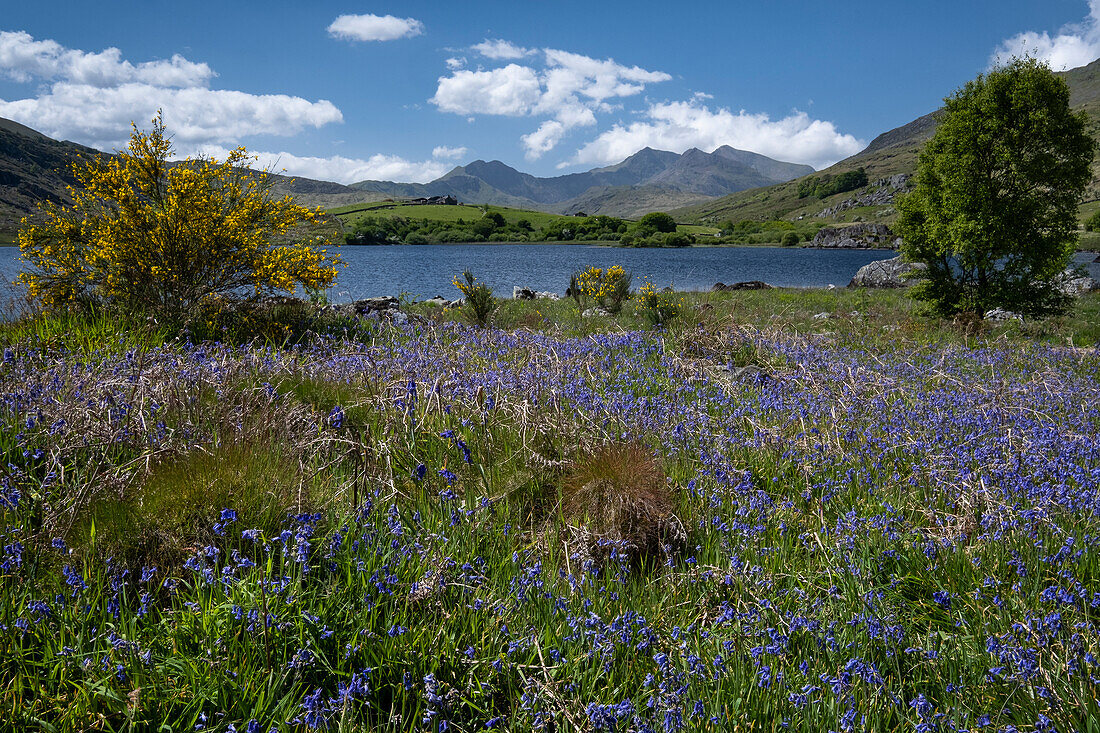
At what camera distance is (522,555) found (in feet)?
11.0

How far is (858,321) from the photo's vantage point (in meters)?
15.6

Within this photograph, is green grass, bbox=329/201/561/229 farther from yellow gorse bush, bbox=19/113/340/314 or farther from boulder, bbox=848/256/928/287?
yellow gorse bush, bbox=19/113/340/314

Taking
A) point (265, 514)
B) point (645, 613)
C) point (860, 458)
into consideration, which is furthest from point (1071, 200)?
point (265, 514)

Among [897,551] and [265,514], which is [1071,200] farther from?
[265,514]

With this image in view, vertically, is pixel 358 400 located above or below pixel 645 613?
above

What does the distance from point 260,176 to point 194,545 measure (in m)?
9.79

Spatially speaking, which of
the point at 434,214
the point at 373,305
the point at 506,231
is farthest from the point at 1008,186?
the point at 434,214

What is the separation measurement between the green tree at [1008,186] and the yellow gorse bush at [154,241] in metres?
16.2

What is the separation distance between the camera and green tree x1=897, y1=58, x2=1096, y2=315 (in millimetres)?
14859

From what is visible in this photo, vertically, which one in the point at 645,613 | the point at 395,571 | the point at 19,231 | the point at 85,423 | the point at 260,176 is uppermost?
the point at 260,176

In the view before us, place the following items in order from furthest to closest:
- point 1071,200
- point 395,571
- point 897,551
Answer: point 1071,200
point 897,551
point 395,571

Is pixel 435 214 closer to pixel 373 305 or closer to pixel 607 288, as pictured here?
pixel 607 288

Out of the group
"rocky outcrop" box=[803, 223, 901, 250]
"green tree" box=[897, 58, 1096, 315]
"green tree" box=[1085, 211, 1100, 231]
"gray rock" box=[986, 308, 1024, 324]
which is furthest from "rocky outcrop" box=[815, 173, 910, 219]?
"gray rock" box=[986, 308, 1024, 324]

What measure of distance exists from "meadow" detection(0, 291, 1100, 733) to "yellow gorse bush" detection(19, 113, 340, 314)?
3969mm
